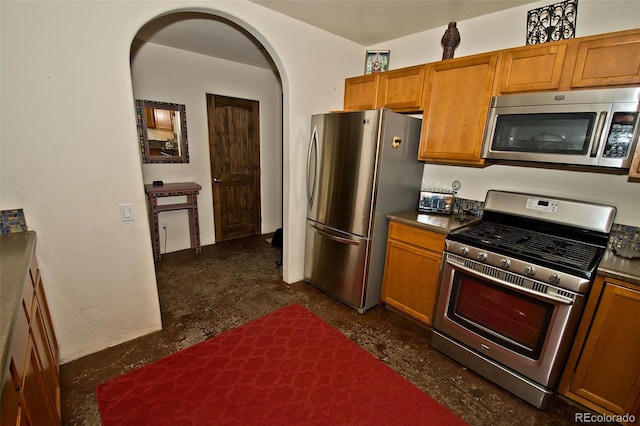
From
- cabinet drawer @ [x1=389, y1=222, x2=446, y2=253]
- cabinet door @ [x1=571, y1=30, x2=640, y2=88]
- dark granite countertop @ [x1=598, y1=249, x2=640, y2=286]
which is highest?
cabinet door @ [x1=571, y1=30, x2=640, y2=88]

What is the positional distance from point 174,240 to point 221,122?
5.97ft

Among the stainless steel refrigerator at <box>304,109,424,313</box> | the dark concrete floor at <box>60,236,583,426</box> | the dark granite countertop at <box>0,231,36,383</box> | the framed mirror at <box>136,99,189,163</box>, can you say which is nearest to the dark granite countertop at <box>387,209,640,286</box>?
the stainless steel refrigerator at <box>304,109,424,313</box>

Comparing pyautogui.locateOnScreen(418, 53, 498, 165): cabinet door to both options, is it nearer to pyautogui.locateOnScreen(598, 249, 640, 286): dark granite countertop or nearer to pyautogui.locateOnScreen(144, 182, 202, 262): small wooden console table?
pyautogui.locateOnScreen(598, 249, 640, 286): dark granite countertop

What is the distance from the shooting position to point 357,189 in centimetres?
251

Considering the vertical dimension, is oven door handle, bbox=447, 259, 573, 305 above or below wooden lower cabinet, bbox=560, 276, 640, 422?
above

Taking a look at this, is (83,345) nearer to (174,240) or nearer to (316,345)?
(316,345)

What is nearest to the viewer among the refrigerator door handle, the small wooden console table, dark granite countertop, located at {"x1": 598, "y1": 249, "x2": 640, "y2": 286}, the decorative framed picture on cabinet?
dark granite countertop, located at {"x1": 598, "y1": 249, "x2": 640, "y2": 286}

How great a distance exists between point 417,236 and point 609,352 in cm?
128

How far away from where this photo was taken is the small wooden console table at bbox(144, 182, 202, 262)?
3481 mm

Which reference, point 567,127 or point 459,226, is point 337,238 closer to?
point 459,226

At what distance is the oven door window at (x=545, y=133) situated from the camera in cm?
175

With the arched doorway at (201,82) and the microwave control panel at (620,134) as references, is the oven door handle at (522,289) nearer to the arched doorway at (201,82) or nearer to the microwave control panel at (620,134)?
the microwave control panel at (620,134)

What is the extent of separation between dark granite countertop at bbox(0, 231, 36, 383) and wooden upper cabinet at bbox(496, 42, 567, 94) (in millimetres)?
2884

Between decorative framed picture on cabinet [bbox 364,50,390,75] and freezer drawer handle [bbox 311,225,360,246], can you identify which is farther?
decorative framed picture on cabinet [bbox 364,50,390,75]
